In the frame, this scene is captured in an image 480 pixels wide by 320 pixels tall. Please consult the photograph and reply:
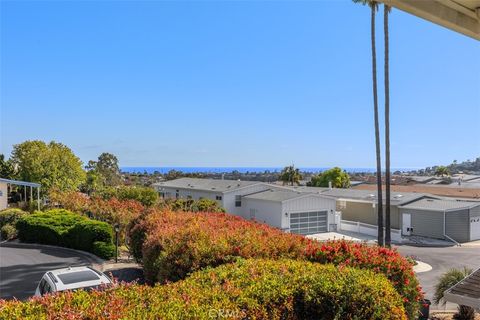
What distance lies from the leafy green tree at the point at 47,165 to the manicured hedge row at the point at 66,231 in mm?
15660

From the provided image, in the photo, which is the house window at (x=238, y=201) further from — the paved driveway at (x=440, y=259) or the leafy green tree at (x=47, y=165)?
the leafy green tree at (x=47, y=165)

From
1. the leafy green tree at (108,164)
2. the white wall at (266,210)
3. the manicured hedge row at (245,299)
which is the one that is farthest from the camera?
the leafy green tree at (108,164)

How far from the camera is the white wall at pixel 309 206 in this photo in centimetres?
3259

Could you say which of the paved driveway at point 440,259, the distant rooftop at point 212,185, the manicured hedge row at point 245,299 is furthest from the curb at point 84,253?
the distant rooftop at point 212,185

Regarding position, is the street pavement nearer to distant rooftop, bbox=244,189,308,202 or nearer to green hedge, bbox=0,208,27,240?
green hedge, bbox=0,208,27,240

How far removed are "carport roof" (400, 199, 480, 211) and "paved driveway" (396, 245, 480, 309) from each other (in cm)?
384

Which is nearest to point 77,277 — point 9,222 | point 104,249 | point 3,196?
point 104,249

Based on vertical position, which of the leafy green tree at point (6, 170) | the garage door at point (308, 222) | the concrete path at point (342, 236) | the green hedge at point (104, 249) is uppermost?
the leafy green tree at point (6, 170)

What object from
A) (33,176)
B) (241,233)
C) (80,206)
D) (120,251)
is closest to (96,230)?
(120,251)

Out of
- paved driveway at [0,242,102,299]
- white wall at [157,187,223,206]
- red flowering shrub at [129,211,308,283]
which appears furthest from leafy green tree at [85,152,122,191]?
red flowering shrub at [129,211,308,283]

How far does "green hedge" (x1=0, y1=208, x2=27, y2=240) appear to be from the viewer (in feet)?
78.0

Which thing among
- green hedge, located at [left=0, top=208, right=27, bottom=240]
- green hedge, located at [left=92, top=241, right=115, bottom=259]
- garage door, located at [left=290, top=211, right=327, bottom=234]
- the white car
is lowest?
garage door, located at [left=290, top=211, right=327, bottom=234]

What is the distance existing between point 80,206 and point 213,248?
69.7ft

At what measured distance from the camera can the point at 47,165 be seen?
3975 centimetres
